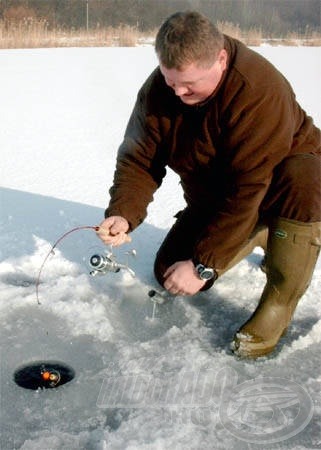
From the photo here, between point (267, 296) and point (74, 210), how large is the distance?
5.68ft

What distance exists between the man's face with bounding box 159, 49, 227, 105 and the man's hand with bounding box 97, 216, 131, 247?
62cm

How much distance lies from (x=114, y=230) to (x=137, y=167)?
0.35 m

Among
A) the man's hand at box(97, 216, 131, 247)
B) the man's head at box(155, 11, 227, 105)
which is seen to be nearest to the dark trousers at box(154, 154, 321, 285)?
the man's head at box(155, 11, 227, 105)

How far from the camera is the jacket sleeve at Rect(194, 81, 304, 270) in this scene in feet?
6.46

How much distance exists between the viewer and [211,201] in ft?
7.90

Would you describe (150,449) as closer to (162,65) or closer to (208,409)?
(208,409)

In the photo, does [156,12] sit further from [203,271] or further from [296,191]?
[203,271]

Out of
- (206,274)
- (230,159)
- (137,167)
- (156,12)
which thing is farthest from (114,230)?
(156,12)

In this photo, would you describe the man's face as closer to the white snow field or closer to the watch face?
the watch face

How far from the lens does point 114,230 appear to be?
7.56ft

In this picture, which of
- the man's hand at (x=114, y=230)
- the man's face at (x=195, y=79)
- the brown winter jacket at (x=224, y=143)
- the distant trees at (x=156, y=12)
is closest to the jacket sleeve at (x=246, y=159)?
the brown winter jacket at (x=224, y=143)

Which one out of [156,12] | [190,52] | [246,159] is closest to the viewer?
[190,52]

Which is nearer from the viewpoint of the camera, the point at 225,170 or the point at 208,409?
the point at 208,409

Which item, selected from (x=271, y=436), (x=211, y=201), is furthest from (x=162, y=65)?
(x=271, y=436)
